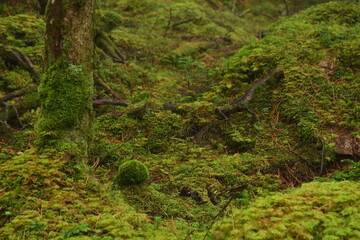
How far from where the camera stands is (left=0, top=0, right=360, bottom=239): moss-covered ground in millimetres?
2691

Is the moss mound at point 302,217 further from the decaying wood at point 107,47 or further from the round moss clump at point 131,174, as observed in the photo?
the decaying wood at point 107,47

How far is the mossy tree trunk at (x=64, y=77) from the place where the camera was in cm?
385

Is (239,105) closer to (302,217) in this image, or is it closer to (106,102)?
(106,102)

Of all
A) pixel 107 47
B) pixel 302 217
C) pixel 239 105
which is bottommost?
pixel 107 47

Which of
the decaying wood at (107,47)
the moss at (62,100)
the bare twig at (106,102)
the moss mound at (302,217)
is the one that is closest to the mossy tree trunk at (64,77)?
the moss at (62,100)

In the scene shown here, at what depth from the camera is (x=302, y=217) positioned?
243cm

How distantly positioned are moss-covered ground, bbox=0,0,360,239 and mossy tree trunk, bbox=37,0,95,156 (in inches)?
11.1

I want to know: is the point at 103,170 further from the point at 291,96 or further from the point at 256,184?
the point at 291,96

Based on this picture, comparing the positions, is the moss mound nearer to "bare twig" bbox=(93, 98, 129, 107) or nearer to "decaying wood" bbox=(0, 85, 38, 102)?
"bare twig" bbox=(93, 98, 129, 107)

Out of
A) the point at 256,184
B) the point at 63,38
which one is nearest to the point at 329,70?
the point at 256,184

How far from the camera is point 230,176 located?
14.4ft

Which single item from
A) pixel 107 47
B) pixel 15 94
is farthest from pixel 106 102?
pixel 107 47

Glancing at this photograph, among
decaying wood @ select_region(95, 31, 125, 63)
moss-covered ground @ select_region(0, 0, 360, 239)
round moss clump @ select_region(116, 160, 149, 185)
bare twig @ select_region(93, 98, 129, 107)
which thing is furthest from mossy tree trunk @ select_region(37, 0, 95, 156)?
decaying wood @ select_region(95, 31, 125, 63)

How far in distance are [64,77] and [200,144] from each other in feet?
9.26
